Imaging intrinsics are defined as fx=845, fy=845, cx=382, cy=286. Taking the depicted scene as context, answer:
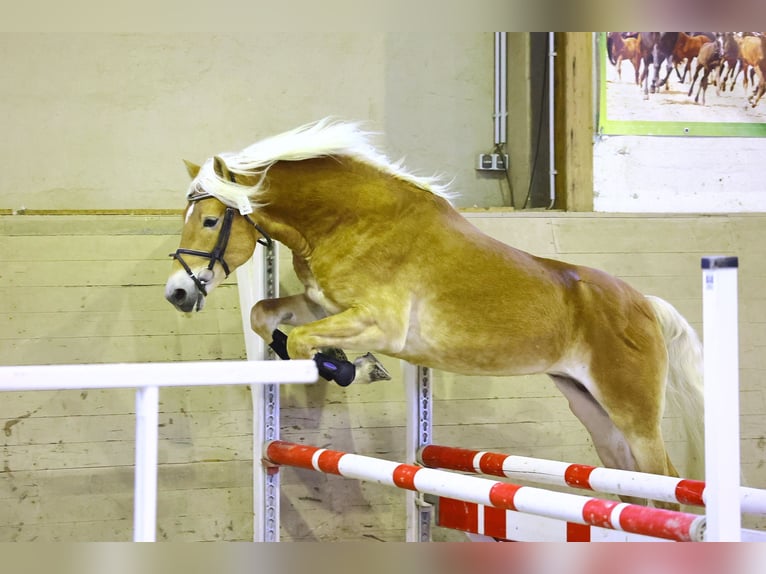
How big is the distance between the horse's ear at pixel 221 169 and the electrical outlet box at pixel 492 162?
171 cm

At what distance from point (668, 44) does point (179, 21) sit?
301cm

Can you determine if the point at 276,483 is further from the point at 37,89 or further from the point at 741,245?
the point at 741,245

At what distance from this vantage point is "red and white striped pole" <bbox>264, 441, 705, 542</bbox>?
160 centimetres

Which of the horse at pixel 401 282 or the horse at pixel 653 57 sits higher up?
the horse at pixel 653 57

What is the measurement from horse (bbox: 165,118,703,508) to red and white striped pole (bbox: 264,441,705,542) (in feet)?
1.15

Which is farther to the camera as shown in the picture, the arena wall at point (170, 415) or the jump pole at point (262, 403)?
the arena wall at point (170, 415)

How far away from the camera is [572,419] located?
11.4 feet

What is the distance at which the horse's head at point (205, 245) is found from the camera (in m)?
2.51

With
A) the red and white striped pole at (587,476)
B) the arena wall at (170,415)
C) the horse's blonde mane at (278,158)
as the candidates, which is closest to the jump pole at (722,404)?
the red and white striped pole at (587,476)

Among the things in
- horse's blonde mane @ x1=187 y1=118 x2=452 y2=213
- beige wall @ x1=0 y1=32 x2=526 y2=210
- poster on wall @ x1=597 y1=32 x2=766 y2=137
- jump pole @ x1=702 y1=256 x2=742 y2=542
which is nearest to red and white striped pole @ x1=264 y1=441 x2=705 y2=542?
jump pole @ x1=702 y1=256 x2=742 y2=542

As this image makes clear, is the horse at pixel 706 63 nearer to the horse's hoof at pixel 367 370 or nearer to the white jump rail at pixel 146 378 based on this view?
the horse's hoof at pixel 367 370

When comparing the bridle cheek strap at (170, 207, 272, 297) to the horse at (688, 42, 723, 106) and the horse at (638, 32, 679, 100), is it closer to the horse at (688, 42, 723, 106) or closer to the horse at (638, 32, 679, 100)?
the horse at (638, 32, 679, 100)

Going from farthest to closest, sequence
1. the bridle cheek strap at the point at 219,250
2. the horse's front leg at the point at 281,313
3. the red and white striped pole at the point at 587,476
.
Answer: the horse's front leg at the point at 281,313, the bridle cheek strap at the point at 219,250, the red and white striped pole at the point at 587,476

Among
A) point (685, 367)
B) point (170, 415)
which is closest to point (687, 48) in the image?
point (685, 367)
